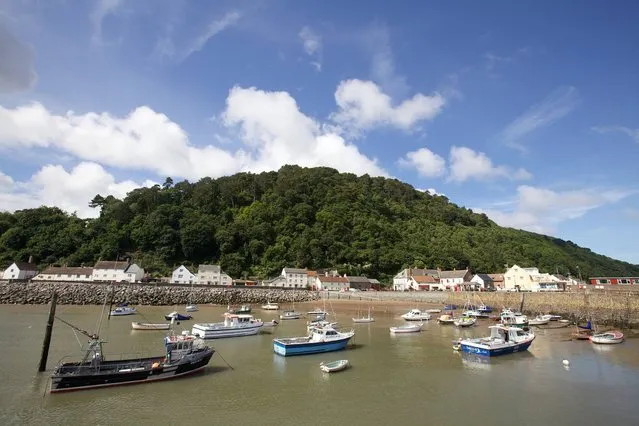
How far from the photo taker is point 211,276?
269ft

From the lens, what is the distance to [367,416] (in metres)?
15.4

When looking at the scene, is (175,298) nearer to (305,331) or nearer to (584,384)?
(305,331)

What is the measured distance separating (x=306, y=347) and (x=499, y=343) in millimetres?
14313

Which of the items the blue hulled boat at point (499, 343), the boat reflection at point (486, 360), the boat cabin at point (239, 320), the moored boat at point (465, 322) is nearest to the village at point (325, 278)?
the moored boat at point (465, 322)

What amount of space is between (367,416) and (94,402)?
12.0m

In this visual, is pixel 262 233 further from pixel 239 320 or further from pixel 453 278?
pixel 239 320

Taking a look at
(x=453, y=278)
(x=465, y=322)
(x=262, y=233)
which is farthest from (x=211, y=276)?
(x=465, y=322)

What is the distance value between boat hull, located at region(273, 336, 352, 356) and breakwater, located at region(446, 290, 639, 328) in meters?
33.0

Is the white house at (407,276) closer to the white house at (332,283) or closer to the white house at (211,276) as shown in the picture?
the white house at (332,283)

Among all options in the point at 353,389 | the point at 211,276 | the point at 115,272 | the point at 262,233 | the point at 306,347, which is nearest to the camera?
the point at 353,389

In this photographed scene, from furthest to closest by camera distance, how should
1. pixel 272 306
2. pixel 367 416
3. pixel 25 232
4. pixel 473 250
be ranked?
pixel 473 250 → pixel 25 232 → pixel 272 306 → pixel 367 416

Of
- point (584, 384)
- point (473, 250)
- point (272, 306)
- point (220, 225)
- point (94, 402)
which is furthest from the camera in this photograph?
point (473, 250)

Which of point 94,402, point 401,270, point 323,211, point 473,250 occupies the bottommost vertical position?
point 94,402

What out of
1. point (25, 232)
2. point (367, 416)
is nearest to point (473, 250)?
point (367, 416)
